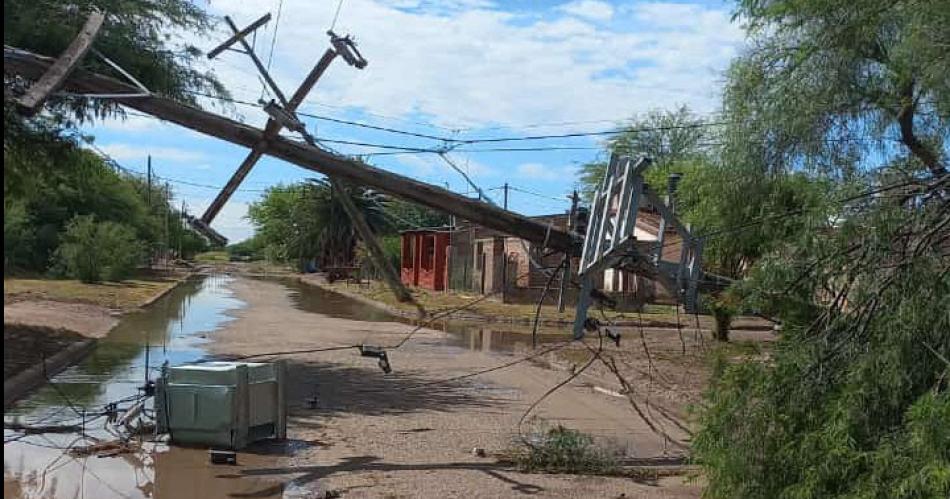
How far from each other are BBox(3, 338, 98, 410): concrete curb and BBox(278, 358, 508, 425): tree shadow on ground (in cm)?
391

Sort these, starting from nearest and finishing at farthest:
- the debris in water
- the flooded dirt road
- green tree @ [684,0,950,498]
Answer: green tree @ [684,0,950,498] → the flooded dirt road → the debris in water

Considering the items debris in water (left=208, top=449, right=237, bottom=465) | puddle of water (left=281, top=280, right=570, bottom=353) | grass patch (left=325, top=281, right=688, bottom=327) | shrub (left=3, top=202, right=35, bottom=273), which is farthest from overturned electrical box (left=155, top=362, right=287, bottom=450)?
→ shrub (left=3, top=202, right=35, bottom=273)

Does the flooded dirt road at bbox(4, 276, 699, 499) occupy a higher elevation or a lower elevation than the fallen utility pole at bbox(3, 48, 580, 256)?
lower

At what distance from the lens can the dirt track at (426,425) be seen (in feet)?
32.9

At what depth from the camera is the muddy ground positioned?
10.1 m

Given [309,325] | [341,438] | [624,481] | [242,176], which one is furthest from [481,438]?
[309,325]

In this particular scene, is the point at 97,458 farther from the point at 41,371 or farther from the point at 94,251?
the point at 94,251

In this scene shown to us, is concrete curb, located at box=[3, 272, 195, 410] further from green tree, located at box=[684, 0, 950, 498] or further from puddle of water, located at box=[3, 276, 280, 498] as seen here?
green tree, located at box=[684, 0, 950, 498]

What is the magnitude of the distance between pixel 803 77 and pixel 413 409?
7.39 m

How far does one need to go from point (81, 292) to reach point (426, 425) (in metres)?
28.2

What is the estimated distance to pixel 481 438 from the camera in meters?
12.7

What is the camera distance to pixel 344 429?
1297 cm

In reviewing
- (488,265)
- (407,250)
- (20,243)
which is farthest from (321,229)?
(488,265)

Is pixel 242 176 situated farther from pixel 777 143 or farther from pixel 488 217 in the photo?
pixel 777 143
